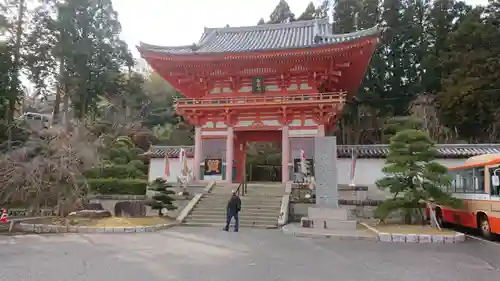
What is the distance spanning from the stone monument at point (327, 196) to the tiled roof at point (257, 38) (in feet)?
24.5

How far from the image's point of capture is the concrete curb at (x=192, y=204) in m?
14.2

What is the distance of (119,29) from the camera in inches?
1305

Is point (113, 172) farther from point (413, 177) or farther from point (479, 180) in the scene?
point (479, 180)

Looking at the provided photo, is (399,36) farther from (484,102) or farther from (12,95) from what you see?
(12,95)

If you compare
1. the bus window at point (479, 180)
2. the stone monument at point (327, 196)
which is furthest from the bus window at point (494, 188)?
the stone monument at point (327, 196)

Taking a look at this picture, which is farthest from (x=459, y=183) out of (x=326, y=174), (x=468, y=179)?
(x=326, y=174)

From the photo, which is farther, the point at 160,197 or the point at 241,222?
the point at 160,197

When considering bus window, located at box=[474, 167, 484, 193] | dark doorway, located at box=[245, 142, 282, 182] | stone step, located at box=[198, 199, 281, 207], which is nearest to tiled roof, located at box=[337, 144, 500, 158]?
stone step, located at box=[198, 199, 281, 207]

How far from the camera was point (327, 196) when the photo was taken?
13508 mm

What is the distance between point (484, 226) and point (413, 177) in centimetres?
255

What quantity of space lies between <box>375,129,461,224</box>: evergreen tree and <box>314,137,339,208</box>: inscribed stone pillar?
1638 millimetres

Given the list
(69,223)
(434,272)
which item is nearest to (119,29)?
(69,223)

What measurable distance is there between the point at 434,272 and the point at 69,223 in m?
11.2

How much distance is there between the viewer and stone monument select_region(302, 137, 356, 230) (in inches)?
502
